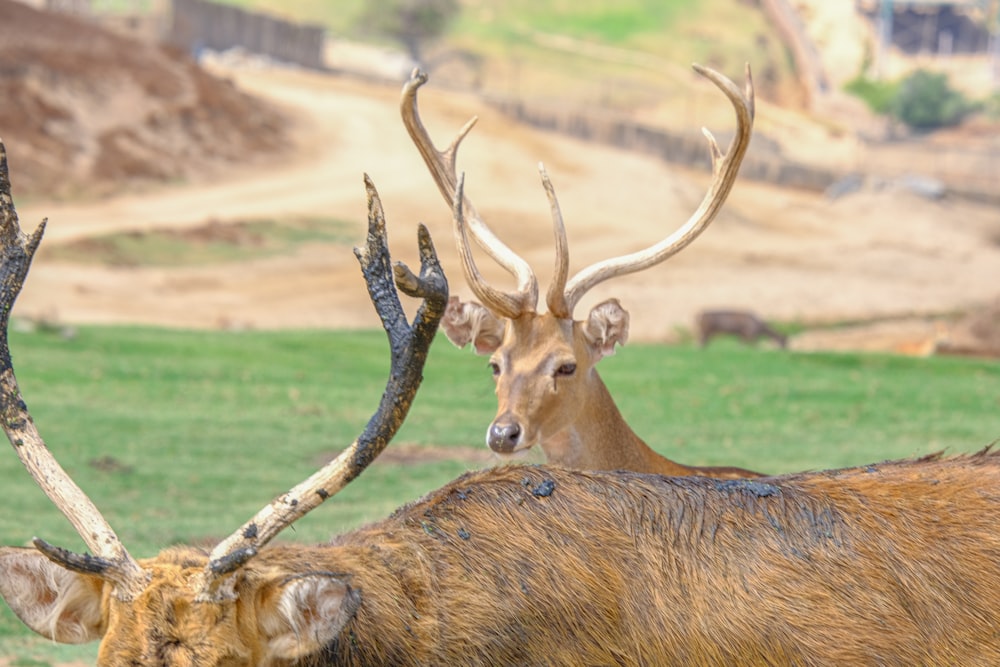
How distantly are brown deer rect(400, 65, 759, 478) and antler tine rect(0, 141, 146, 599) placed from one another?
356cm

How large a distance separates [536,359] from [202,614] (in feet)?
15.4

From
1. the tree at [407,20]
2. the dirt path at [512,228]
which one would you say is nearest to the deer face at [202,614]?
the dirt path at [512,228]

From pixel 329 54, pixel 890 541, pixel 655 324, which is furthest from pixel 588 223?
pixel 890 541

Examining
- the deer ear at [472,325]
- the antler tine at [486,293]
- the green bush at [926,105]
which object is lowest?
the deer ear at [472,325]

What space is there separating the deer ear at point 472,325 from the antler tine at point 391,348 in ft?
14.0

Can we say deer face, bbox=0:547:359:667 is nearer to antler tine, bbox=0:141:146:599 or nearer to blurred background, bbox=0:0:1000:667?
antler tine, bbox=0:141:146:599

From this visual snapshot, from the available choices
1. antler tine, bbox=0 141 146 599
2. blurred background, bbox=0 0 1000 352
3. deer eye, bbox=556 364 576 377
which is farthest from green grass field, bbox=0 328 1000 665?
blurred background, bbox=0 0 1000 352

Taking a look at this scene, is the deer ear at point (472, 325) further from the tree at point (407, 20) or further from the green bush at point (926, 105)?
the green bush at point (926, 105)

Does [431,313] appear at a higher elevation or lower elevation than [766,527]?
higher

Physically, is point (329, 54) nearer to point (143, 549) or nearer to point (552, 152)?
point (552, 152)

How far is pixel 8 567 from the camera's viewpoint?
4.46 meters

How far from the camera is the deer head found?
4.17m

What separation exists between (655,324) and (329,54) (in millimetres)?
35986

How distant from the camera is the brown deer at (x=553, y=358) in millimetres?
8570
